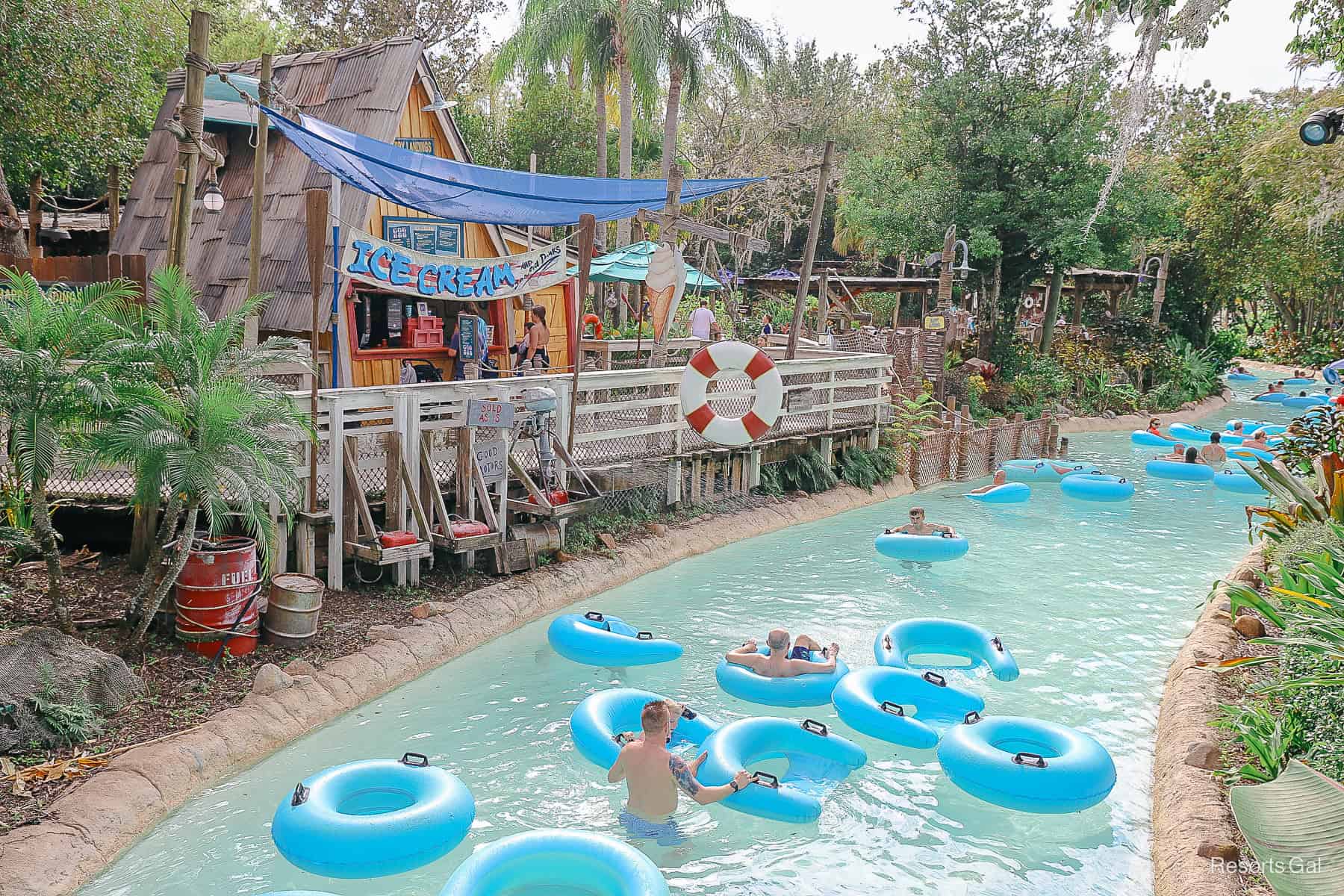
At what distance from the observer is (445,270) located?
10.4m

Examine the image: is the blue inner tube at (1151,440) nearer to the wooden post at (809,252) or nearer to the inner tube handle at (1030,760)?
the wooden post at (809,252)

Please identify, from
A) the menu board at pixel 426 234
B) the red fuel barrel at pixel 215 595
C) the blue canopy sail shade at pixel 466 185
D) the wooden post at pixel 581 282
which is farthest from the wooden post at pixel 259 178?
the menu board at pixel 426 234

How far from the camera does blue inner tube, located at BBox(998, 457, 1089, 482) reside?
1667cm

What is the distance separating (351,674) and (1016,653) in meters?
5.50

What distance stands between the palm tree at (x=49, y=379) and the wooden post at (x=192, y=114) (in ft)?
3.83

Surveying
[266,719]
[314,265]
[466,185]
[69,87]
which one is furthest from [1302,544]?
[69,87]

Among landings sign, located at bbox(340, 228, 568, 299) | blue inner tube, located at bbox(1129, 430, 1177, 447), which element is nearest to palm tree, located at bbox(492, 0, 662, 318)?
landings sign, located at bbox(340, 228, 568, 299)

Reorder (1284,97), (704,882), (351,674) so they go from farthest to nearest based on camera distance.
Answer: (1284,97)
(351,674)
(704,882)

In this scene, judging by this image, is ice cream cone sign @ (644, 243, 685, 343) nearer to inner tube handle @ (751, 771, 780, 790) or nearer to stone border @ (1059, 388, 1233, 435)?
inner tube handle @ (751, 771, 780, 790)

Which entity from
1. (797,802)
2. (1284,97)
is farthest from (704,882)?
(1284,97)

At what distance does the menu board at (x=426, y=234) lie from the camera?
12.9 meters

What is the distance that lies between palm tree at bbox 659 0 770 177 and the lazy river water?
11820 mm

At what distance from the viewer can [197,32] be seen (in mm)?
7383

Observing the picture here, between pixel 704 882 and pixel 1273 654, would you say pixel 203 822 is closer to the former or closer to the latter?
pixel 704 882
